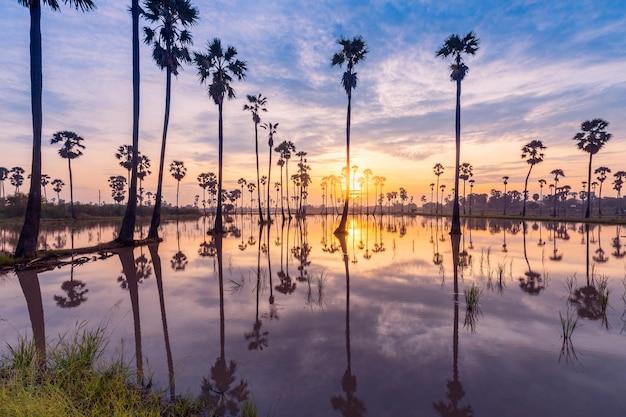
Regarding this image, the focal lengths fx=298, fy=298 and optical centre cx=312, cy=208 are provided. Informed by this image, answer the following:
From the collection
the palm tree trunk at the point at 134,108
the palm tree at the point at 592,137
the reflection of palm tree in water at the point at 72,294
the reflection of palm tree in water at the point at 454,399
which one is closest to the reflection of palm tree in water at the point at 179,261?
the reflection of palm tree in water at the point at 72,294

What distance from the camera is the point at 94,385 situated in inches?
156

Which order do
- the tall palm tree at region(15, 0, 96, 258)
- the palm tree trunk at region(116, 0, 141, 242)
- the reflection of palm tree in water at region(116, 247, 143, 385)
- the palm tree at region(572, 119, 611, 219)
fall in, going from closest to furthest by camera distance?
the reflection of palm tree in water at region(116, 247, 143, 385) → the tall palm tree at region(15, 0, 96, 258) → the palm tree trunk at region(116, 0, 141, 242) → the palm tree at region(572, 119, 611, 219)

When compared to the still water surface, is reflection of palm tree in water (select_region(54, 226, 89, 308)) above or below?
below

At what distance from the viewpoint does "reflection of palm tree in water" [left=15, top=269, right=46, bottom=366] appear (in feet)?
20.4

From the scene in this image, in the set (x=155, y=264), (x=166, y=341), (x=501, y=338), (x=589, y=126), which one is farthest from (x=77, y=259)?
(x=589, y=126)

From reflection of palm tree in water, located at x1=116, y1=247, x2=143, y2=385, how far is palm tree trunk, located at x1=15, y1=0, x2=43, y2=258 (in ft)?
14.0

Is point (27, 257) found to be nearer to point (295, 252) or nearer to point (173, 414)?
point (295, 252)

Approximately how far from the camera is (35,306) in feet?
29.7

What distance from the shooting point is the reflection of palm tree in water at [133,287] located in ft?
18.7

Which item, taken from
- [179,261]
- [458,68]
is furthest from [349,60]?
[179,261]

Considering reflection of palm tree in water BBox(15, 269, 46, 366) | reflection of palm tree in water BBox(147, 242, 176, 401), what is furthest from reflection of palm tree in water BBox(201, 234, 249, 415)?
reflection of palm tree in water BBox(15, 269, 46, 366)

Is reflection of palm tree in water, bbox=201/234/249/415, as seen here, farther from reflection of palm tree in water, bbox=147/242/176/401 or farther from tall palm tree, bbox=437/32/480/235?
tall palm tree, bbox=437/32/480/235

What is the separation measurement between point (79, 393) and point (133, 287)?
8452 mm

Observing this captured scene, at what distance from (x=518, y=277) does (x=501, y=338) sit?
758 centimetres
